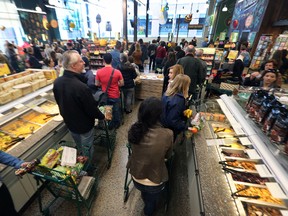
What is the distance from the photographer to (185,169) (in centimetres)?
Answer: 286

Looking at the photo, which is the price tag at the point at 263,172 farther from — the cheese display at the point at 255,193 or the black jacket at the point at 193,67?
the black jacket at the point at 193,67

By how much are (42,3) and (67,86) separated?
15.8 meters

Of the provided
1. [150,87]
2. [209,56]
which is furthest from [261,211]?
[209,56]

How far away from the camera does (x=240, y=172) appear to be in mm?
1548

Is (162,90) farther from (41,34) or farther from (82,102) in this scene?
(41,34)

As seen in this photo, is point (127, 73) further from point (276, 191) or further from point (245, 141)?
point (276, 191)

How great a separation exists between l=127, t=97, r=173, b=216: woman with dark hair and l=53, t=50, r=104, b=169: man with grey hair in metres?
0.86

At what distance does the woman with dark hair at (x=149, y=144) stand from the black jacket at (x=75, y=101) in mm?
854

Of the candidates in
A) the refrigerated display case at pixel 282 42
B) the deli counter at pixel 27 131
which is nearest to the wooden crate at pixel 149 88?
the deli counter at pixel 27 131

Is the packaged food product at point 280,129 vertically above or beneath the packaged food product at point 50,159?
above

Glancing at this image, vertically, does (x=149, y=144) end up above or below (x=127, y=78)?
above

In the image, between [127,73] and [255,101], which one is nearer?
[255,101]

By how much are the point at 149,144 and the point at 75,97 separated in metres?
1.12

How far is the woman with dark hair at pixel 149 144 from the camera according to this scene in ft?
4.53
